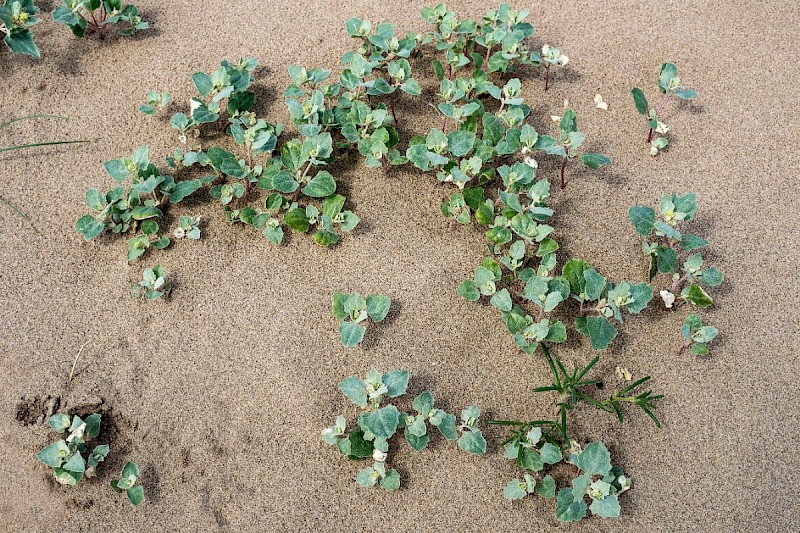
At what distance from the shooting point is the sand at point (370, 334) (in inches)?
68.0

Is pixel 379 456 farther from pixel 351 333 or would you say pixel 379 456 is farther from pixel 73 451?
pixel 73 451

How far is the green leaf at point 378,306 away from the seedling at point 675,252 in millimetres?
730

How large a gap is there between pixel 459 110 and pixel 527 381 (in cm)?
87

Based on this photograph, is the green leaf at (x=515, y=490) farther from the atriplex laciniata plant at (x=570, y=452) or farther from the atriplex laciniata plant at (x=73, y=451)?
the atriplex laciniata plant at (x=73, y=451)

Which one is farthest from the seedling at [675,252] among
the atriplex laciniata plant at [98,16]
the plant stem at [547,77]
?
the atriplex laciniata plant at [98,16]

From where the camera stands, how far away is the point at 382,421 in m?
1.73

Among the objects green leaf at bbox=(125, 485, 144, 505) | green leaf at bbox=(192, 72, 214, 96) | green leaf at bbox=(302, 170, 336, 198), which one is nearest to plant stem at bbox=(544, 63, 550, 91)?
green leaf at bbox=(302, 170, 336, 198)

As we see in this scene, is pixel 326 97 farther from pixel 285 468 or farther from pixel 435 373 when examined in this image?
pixel 285 468

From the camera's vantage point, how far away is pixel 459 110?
219 cm

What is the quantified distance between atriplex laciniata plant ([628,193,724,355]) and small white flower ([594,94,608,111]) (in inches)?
19.5

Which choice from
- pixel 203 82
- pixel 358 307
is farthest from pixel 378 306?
pixel 203 82

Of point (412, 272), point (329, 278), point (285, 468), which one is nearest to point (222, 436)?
point (285, 468)

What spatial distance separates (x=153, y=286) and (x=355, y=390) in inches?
26.1

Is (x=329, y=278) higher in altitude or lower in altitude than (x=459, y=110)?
lower
